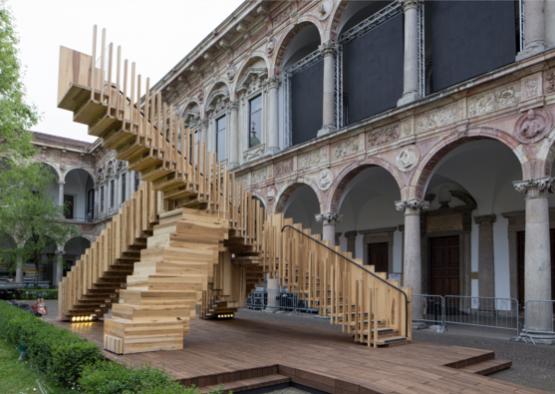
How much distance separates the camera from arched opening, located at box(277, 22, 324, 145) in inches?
685

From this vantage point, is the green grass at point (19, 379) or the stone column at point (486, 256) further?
the stone column at point (486, 256)

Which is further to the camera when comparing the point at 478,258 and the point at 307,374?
the point at 478,258

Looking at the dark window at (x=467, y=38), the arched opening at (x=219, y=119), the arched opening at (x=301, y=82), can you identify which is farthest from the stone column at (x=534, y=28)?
A: the arched opening at (x=219, y=119)

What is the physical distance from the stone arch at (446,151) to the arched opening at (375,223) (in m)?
3.89

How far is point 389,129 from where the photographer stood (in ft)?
44.9

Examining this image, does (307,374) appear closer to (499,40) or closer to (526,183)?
(526,183)

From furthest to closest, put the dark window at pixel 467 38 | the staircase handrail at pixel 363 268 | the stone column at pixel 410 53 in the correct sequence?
the stone column at pixel 410 53, the dark window at pixel 467 38, the staircase handrail at pixel 363 268

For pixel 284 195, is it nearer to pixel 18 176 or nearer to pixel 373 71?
pixel 373 71

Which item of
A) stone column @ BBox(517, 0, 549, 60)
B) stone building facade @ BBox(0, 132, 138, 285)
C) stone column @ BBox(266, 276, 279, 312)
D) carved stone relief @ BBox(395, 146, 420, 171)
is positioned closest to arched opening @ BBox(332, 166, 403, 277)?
stone column @ BBox(266, 276, 279, 312)

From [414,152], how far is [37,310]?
10997 millimetres

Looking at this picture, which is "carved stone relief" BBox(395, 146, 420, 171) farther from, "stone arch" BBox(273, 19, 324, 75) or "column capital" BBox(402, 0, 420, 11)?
"stone arch" BBox(273, 19, 324, 75)

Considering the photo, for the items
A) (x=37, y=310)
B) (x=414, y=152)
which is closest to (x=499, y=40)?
(x=414, y=152)

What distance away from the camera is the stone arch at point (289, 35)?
55.6 ft

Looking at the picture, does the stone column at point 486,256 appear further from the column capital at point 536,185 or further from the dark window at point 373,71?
the column capital at point 536,185
